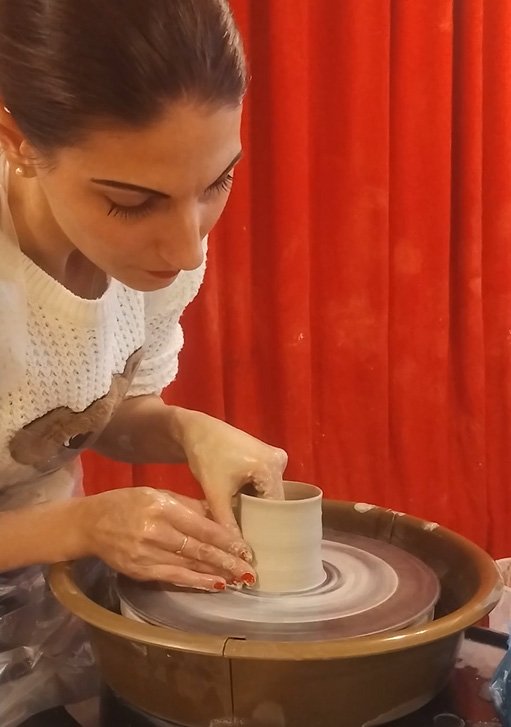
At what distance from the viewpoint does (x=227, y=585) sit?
75 centimetres

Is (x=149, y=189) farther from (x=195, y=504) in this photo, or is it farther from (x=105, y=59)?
(x=195, y=504)

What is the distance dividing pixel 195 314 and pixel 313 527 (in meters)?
0.84

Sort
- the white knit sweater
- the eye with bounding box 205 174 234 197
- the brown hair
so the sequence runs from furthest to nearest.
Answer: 1. the white knit sweater
2. the eye with bounding box 205 174 234 197
3. the brown hair

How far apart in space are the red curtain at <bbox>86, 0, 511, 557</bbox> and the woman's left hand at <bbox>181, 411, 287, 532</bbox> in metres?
0.69

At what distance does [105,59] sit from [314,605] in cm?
48

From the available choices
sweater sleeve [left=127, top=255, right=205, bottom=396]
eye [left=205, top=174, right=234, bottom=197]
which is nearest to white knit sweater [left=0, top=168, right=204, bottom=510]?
sweater sleeve [left=127, top=255, right=205, bottom=396]

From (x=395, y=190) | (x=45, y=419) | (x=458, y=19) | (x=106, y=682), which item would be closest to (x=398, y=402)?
(x=395, y=190)

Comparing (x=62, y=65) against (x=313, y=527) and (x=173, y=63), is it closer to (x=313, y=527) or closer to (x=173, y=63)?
(x=173, y=63)

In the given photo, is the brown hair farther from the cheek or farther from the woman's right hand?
the woman's right hand

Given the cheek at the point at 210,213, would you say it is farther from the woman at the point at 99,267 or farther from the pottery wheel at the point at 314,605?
the pottery wheel at the point at 314,605

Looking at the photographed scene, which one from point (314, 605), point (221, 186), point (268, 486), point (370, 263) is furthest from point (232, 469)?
point (370, 263)

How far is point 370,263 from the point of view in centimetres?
164

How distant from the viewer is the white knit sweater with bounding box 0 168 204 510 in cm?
86

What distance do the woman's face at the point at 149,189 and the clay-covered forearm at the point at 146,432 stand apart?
0.25 m
